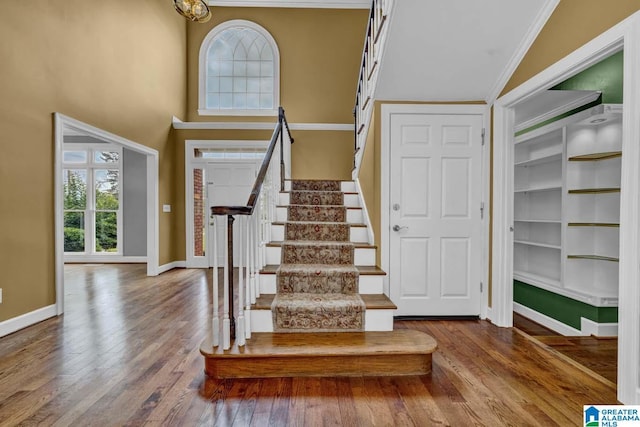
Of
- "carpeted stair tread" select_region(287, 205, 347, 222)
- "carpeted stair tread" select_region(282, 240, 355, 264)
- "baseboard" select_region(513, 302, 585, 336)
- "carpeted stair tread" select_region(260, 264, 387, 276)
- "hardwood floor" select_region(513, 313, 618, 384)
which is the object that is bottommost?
"baseboard" select_region(513, 302, 585, 336)

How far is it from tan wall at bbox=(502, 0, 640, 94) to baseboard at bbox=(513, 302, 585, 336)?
2.34 m

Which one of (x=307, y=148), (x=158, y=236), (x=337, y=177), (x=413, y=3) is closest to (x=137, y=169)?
(x=158, y=236)

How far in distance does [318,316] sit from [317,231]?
1.19 meters

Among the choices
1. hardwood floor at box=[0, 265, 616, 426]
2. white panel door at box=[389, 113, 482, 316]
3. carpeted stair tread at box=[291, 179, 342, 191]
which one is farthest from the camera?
carpeted stair tread at box=[291, 179, 342, 191]

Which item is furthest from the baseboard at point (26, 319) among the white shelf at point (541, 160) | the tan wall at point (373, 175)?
the white shelf at point (541, 160)

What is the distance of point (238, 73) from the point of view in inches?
270

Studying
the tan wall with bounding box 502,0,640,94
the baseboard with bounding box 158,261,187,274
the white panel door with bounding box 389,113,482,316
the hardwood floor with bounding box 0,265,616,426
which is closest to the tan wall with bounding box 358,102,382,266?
the white panel door with bounding box 389,113,482,316

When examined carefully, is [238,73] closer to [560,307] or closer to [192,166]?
[192,166]

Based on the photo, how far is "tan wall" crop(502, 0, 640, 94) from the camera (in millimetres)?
2031

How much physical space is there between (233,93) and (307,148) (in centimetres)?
191

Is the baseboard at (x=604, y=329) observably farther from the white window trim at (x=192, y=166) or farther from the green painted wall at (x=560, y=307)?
the white window trim at (x=192, y=166)

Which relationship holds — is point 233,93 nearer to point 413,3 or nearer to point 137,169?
point 137,169

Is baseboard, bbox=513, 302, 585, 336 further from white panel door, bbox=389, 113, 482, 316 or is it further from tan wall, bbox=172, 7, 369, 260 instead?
tan wall, bbox=172, 7, 369, 260

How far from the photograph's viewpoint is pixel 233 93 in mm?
6848
